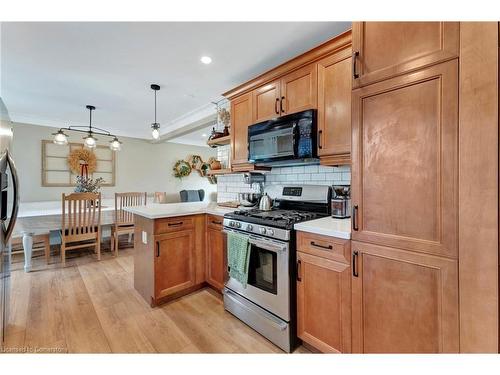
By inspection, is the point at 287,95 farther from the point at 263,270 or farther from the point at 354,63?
the point at 263,270

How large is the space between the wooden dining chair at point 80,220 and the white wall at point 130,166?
1.79 meters

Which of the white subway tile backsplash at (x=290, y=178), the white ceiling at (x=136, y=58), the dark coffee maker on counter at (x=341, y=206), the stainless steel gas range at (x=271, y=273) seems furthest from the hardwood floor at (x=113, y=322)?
the white ceiling at (x=136, y=58)

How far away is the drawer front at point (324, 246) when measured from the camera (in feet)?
4.56

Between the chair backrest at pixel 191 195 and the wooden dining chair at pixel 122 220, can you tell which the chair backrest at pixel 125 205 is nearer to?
the wooden dining chair at pixel 122 220

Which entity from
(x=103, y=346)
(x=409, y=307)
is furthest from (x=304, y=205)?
(x=103, y=346)

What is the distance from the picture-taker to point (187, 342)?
1.73 meters

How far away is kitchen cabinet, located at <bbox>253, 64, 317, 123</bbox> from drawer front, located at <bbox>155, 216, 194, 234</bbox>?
4.07 ft

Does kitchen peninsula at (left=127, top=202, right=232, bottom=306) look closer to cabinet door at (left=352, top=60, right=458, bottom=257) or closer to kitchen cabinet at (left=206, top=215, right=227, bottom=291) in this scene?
kitchen cabinet at (left=206, top=215, right=227, bottom=291)

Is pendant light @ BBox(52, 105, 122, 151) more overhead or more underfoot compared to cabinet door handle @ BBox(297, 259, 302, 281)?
more overhead

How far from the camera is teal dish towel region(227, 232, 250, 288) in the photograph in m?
1.89

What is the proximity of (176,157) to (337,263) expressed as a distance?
19.1 ft

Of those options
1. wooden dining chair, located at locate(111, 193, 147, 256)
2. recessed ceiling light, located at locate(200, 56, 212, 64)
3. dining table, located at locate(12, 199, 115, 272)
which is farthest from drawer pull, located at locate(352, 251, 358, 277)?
dining table, located at locate(12, 199, 115, 272)

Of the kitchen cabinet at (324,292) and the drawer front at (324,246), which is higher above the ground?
the drawer front at (324,246)

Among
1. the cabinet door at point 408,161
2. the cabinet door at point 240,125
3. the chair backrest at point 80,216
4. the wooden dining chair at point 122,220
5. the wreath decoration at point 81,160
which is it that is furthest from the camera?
the wreath decoration at point 81,160
